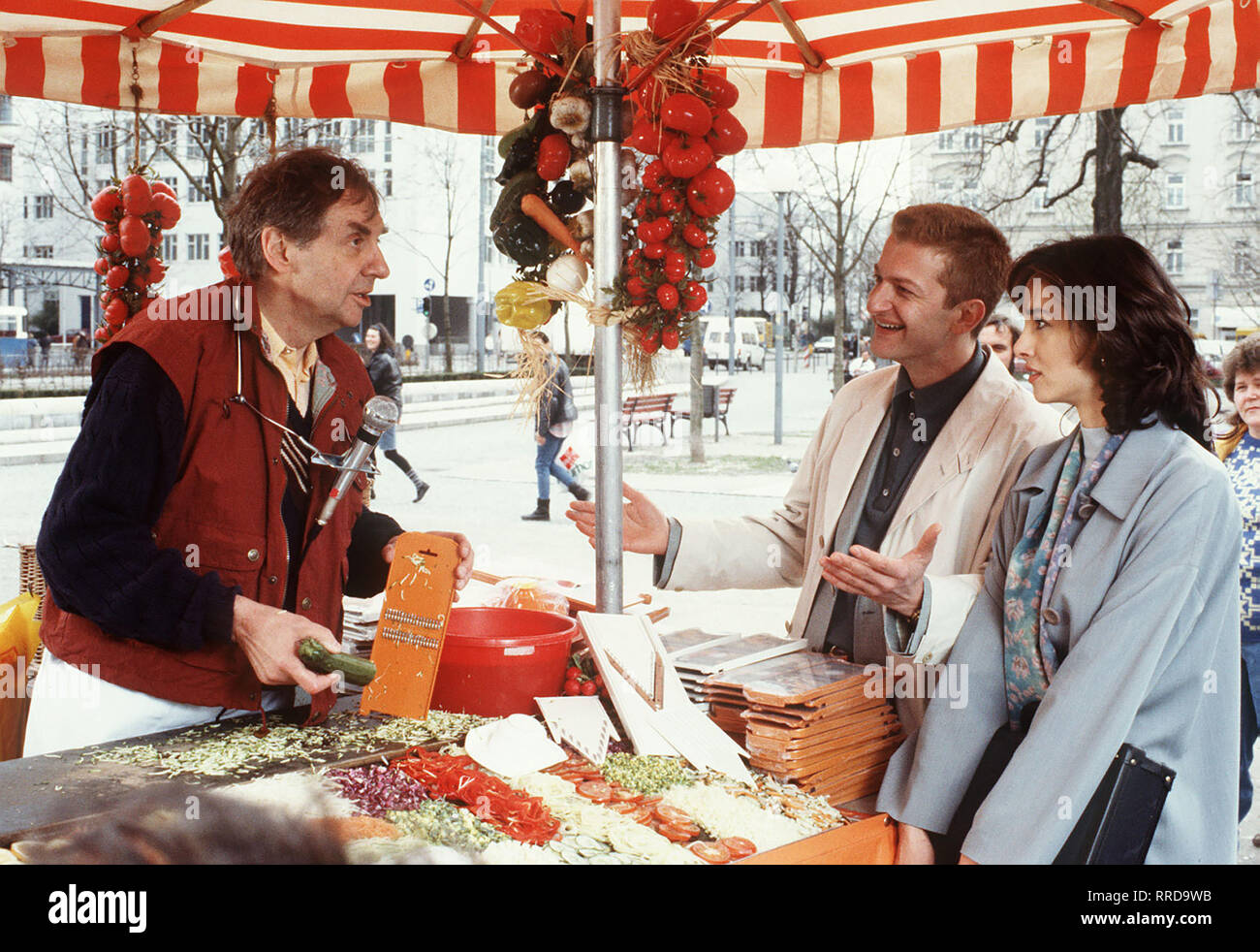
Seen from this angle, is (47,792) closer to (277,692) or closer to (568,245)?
(277,692)

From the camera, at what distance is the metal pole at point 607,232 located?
273 centimetres

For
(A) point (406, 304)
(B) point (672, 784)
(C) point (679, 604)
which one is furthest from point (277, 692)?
(A) point (406, 304)

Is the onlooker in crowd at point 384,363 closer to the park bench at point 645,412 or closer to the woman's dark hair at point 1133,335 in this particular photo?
the park bench at point 645,412

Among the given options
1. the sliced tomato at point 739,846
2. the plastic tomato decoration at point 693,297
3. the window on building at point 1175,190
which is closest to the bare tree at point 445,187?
the window on building at point 1175,190

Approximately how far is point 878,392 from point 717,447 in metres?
16.7

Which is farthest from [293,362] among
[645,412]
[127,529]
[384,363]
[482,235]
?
[482,235]

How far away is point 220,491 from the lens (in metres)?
2.47

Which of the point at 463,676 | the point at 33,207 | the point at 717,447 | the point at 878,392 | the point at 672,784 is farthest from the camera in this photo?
the point at 33,207

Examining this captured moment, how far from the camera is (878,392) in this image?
328 centimetres

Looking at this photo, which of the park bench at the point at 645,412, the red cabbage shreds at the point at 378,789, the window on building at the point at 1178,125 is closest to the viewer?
the red cabbage shreds at the point at 378,789

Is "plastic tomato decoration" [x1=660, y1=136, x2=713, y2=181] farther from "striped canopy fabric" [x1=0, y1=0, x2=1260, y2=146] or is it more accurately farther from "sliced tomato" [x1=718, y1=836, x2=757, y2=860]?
"sliced tomato" [x1=718, y1=836, x2=757, y2=860]

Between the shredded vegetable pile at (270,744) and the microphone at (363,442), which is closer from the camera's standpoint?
the shredded vegetable pile at (270,744)

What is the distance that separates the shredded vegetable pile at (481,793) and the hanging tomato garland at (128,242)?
355 cm

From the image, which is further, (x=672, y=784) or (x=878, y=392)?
(x=878, y=392)
